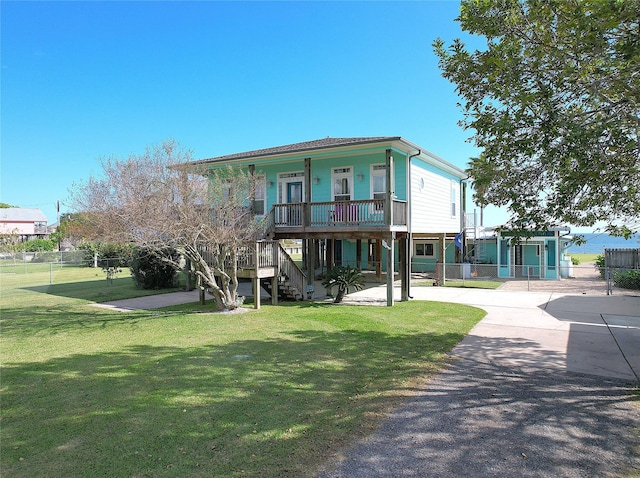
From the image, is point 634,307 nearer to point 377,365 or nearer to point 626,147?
point 626,147

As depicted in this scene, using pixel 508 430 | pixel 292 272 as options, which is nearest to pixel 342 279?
pixel 292 272

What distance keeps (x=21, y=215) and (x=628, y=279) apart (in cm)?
8507

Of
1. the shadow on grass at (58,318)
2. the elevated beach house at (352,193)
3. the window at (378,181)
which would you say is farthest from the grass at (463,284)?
the shadow on grass at (58,318)

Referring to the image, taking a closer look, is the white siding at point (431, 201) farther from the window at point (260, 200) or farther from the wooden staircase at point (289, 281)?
the window at point (260, 200)

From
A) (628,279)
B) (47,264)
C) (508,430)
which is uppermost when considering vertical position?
(47,264)

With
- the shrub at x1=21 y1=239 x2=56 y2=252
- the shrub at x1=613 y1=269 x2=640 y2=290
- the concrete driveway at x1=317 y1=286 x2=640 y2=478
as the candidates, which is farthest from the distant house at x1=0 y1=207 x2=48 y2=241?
the shrub at x1=613 y1=269 x2=640 y2=290

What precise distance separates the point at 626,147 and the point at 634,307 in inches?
356

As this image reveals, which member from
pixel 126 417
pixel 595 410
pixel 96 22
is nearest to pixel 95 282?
pixel 96 22

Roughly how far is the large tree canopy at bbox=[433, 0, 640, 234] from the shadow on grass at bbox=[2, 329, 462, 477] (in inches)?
130

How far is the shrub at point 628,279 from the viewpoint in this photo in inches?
629

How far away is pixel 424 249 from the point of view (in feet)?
84.2

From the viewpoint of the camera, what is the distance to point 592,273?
23.9 m

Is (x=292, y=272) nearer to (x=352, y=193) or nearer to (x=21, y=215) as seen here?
(x=352, y=193)

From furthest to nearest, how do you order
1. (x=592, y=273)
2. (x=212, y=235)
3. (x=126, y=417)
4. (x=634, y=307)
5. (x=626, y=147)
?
1. (x=592, y=273)
2. (x=634, y=307)
3. (x=212, y=235)
4. (x=626, y=147)
5. (x=126, y=417)
